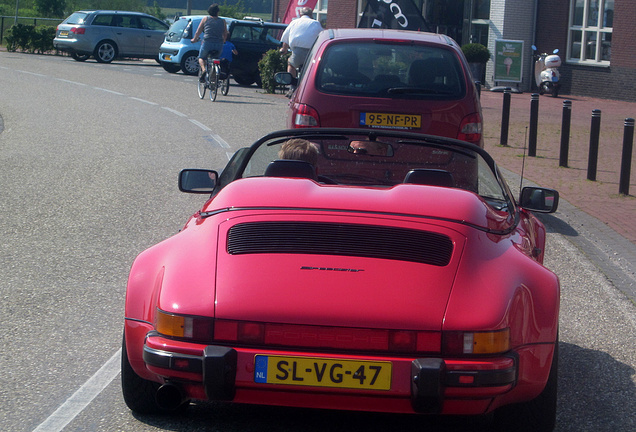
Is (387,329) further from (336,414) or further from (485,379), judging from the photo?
(336,414)

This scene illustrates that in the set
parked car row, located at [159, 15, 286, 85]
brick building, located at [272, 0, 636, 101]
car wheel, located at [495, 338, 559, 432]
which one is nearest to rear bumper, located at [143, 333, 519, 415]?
car wheel, located at [495, 338, 559, 432]

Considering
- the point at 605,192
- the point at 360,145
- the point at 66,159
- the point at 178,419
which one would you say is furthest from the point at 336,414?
the point at 66,159

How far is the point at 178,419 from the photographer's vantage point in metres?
3.70

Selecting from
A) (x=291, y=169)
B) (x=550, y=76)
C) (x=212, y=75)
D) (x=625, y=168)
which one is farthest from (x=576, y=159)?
(x=550, y=76)

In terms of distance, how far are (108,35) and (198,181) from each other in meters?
27.8

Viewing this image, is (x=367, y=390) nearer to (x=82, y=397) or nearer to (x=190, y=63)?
(x=82, y=397)

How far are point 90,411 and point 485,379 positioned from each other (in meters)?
1.70

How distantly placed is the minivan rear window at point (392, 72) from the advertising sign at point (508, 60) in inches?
842

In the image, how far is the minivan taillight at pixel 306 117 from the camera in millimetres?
7754

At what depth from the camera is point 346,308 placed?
313 cm

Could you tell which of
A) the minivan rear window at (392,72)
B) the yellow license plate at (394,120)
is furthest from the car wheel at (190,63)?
the yellow license plate at (394,120)

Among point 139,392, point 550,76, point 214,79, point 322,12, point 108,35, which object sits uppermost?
point 322,12

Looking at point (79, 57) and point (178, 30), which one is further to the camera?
point (79, 57)

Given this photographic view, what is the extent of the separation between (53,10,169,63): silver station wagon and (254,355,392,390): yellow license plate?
29189mm
